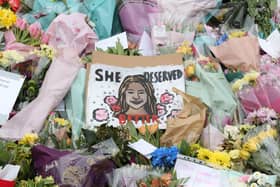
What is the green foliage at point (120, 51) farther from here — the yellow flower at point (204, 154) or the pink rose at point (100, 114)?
the yellow flower at point (204, 154)

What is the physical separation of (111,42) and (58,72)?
1.54 feet

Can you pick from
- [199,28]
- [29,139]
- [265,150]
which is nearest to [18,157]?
[29,139]

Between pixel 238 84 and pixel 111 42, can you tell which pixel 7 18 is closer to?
pixel 111 42

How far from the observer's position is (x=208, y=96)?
97.6 inches

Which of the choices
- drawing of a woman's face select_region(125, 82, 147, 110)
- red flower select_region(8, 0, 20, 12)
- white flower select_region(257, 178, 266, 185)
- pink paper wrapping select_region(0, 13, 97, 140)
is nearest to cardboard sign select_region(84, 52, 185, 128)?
drawing of a woman's face select_region(125, 82, 147, 110)

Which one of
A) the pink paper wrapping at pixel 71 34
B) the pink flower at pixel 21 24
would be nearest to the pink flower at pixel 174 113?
the pink paper wrapping at pixel 71 34

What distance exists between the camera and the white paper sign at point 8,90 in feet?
7.79

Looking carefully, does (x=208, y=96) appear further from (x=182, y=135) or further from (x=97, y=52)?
(x=97, y=52)

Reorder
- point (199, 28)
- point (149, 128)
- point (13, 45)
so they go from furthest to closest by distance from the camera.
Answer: point (199, 28) → point (13, 45) → point (149, 128)

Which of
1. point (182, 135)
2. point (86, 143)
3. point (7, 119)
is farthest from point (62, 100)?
point (182, 135)

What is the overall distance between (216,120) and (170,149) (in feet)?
1.23

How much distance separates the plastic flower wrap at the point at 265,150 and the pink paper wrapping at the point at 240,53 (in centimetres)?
63

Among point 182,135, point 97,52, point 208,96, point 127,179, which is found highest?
point 97,52

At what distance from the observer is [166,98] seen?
2498 millimetres
